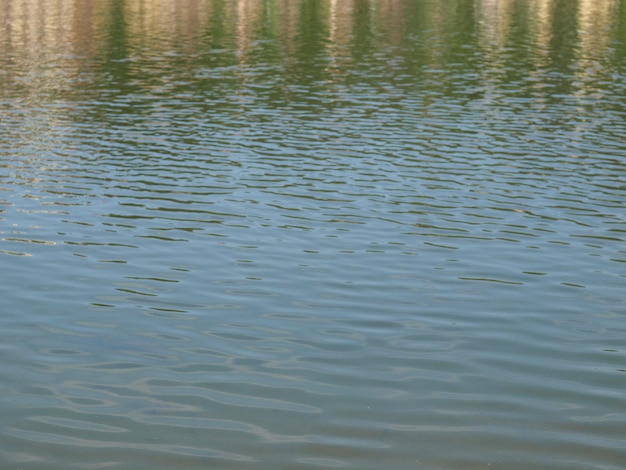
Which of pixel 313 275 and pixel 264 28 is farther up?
pixel 264 28

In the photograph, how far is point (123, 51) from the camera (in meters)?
77.9

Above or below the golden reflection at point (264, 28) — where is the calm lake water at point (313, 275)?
below

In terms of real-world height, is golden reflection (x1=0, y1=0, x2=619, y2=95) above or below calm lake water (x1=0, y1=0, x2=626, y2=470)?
above

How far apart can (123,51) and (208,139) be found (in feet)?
117

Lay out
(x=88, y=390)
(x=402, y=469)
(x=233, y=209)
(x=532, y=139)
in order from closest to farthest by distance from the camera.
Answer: (x=402, y=469), (x=88, y=390), (x=233, y=209), (x=532, y=139)

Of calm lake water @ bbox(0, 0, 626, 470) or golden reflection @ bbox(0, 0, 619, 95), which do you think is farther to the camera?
golden reflection @ bbox(0, 0, 619, 95)

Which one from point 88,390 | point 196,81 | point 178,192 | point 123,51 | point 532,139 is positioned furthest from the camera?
point 123,51

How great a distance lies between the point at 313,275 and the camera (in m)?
25.8

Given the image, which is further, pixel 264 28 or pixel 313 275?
pixel 264 28

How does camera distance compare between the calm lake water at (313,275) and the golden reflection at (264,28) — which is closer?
the calm lake water at (313,275)

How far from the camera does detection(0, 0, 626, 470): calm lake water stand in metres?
17.2

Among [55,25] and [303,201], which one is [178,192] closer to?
[303,201]

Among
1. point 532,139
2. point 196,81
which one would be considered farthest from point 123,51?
point 532,139

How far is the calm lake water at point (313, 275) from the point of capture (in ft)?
56.3
